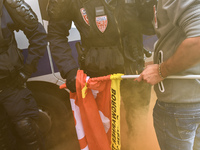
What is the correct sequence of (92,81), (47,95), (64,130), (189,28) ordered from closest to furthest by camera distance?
(189,28) < (92,81) < (47,95) < (64,130)

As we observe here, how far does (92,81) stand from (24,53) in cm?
81

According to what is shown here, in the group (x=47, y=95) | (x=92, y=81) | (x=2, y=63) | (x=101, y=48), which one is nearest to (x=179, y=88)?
(x=92, y=81)

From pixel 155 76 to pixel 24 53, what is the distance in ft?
3.98

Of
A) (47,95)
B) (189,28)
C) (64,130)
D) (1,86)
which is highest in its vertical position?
(189,28)

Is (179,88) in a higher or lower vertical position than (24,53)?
lower

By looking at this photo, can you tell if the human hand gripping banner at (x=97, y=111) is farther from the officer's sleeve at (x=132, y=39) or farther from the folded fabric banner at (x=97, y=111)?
the officer's sleeve at (x=132, y=39)

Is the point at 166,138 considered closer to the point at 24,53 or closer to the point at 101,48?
the point at 101,48

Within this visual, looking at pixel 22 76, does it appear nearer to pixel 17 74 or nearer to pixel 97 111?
pixel 17 74

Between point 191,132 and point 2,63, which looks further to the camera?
point 2,63

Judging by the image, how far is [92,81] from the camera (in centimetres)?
110

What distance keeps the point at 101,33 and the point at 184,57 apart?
0.62 m

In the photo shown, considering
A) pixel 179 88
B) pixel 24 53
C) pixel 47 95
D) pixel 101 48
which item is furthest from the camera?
pixel 47 95

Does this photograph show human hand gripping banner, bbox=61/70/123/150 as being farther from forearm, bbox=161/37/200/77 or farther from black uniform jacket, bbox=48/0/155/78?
forearm, bbox=161/37/200/77

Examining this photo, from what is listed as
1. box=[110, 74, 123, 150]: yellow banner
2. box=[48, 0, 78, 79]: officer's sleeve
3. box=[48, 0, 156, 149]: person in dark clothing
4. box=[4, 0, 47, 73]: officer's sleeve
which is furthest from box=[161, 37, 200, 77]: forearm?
box=[4, 0, 47, 73]: officer's sleeve
